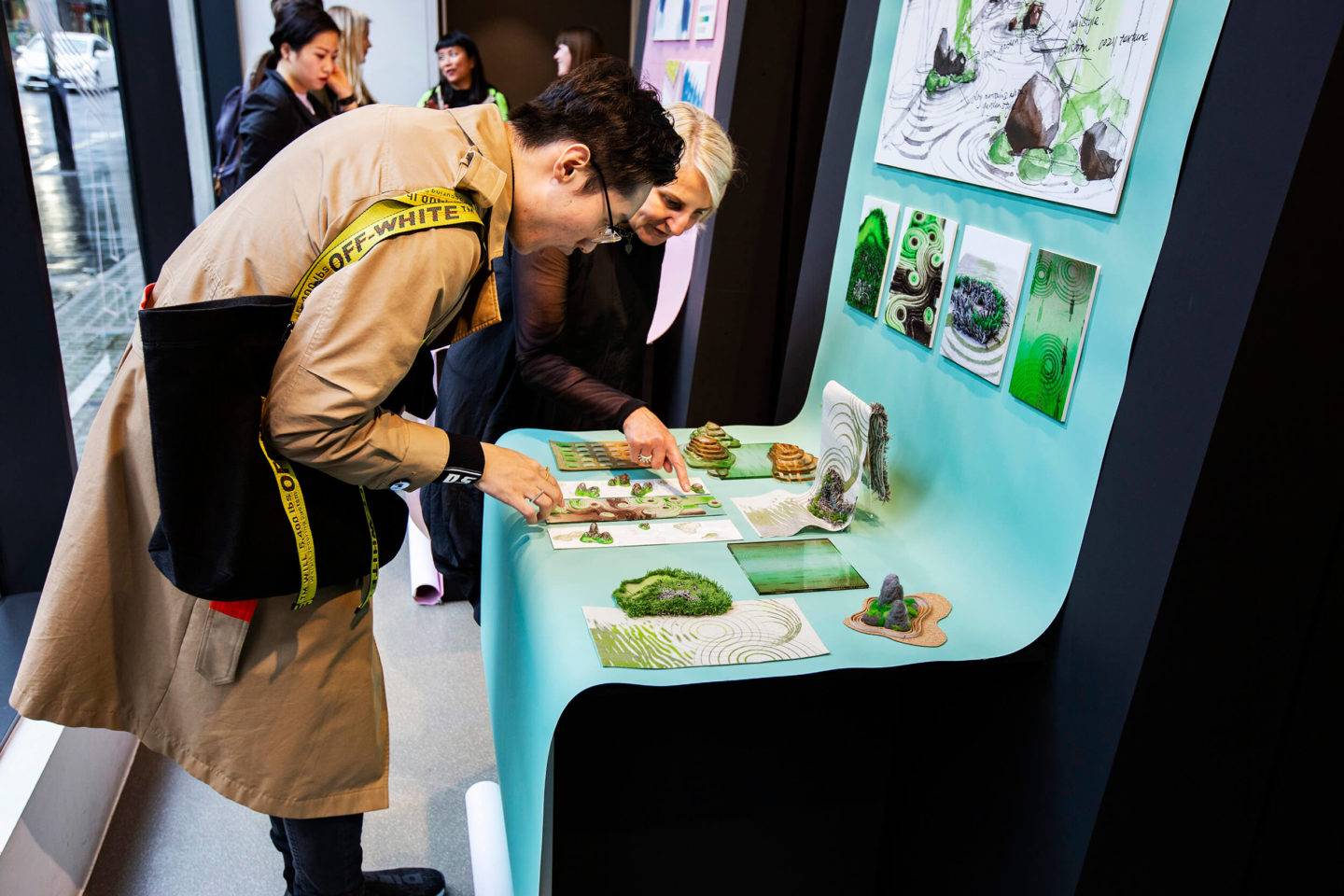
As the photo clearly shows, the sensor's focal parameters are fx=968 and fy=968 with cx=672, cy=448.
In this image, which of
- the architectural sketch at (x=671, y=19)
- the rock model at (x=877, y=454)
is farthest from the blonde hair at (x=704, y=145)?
the architectural sketch at (x=671, y=19)

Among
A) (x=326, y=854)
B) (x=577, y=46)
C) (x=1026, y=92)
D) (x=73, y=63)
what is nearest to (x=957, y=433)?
(x=1026, y=92)

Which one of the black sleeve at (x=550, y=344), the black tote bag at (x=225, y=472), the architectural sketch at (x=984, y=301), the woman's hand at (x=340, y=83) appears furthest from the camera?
the woman's hand at (x=340, y=83)

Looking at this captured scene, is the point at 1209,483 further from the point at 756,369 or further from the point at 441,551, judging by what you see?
the point at 756,369

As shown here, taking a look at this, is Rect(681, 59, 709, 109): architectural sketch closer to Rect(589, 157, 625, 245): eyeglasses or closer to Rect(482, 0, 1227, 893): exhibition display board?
Rect(482, 0, 1227, 893): exhibition display board

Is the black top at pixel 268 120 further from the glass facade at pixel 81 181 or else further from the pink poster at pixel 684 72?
the pink poster at pixel 684 72

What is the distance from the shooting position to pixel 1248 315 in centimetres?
105

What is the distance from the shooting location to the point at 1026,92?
1.42 m

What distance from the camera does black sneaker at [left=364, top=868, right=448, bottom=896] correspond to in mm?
1886

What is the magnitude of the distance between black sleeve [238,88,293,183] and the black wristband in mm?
2783

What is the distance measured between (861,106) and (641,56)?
2.88 meters

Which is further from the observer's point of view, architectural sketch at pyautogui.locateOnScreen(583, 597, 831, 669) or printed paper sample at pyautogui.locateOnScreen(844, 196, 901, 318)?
printed paper sample at pyautogui.locateOnScreen(844, 196, 901, 318)

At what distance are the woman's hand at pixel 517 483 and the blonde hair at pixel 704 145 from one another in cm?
72

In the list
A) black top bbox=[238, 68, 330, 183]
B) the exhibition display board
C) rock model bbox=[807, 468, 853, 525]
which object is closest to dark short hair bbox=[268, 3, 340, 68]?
black top bbox=[238, 68, 330, 183]

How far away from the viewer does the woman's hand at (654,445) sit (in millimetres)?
1774
